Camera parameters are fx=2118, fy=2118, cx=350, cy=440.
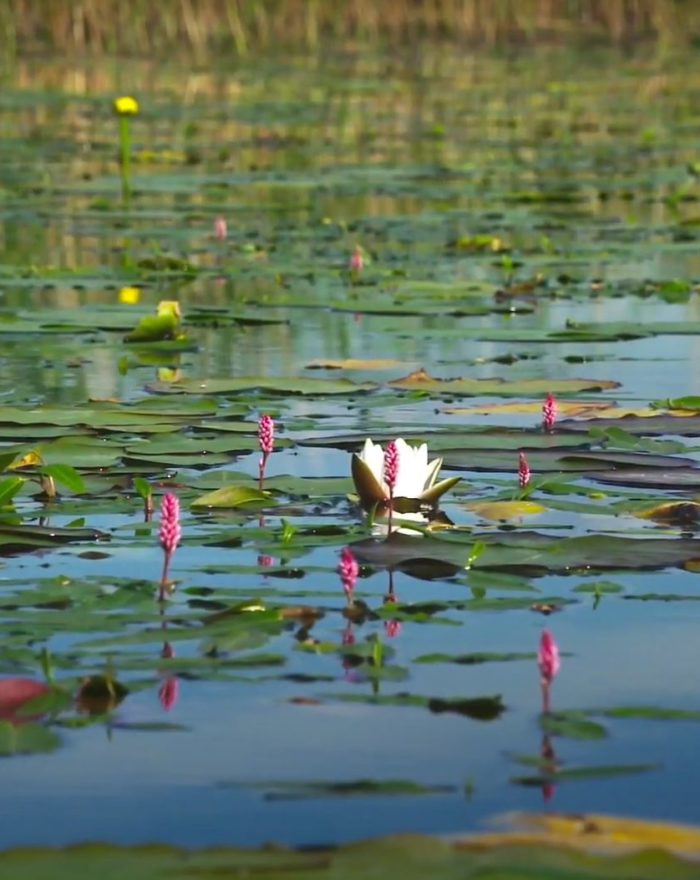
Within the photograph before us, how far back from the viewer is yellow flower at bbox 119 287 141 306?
6145 millimetres

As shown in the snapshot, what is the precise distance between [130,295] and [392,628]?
12.8 ft

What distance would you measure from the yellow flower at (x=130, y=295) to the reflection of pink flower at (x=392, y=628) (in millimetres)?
3581

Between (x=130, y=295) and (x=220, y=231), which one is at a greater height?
(x=220, y=231)

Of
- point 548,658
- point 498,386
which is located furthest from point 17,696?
point 498,386

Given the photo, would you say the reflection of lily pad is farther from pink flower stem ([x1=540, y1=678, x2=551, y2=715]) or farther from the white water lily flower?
pink flower stem ([x1=540, y1=678, x2=551, y2=715])

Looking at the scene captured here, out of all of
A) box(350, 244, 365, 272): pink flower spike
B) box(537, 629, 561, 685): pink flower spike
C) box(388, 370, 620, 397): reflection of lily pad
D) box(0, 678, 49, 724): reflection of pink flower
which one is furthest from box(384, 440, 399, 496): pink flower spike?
box(350, 244, 365, 272): pink flower spike

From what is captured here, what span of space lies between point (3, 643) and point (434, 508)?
3.03 ft

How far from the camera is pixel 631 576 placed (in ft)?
9.09

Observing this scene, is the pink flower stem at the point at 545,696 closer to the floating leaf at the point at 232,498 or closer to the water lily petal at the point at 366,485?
the water lily petal at the point at 366,485

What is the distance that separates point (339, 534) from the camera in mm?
2986

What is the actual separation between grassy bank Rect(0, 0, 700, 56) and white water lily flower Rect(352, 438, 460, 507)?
61.9 ft

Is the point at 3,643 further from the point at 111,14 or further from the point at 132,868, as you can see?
the point at 111,14

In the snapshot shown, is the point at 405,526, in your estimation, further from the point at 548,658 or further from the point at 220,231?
the point at 220,231

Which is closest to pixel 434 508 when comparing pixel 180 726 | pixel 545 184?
pixel 180 726
